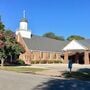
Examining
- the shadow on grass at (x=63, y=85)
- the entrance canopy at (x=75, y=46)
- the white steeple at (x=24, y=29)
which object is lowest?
the shadow on grass at (x=63, y=85)

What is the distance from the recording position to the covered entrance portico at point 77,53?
201 feet

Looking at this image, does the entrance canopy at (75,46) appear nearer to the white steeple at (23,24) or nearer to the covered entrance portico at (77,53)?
the covered entrance portico at (77,53)

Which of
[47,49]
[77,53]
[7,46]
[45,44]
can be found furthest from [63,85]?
[45,44]

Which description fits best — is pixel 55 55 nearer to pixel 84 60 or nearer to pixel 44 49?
pixel 44 49

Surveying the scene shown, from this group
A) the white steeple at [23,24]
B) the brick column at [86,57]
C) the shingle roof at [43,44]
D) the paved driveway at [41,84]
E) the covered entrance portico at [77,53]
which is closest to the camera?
the paved driveway at [41,84]

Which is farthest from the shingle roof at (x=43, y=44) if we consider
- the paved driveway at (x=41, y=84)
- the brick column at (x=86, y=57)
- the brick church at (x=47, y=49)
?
the paved driveway at (x=41, y=84)

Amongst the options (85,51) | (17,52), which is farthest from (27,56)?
(17,52)

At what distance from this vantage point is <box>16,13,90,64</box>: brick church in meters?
63.3

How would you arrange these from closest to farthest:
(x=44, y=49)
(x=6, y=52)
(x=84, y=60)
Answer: (x=6, y=52) < (x=84, y=60) < (x=44, y=49)

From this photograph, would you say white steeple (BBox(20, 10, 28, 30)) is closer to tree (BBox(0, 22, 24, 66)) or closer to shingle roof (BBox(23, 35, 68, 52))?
shingle roof (BBox(23, 35, 68, 52))

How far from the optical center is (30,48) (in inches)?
2501

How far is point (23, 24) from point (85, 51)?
1656 centimetres

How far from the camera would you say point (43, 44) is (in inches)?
2692

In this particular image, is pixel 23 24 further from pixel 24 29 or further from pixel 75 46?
pixel 75 46
